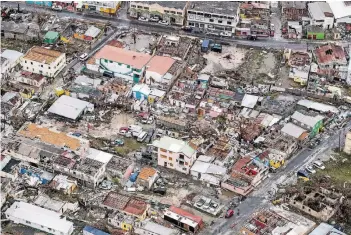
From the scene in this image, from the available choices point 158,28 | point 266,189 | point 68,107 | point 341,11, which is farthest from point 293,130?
point 158,28

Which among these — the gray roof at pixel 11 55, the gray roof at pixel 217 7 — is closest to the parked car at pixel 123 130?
the gray roof at pixel 11 55

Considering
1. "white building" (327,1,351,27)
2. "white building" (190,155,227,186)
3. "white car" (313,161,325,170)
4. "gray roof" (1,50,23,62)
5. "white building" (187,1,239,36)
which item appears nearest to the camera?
"white building" (190,155,227,186)

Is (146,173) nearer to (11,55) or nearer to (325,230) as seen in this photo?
(325,230)

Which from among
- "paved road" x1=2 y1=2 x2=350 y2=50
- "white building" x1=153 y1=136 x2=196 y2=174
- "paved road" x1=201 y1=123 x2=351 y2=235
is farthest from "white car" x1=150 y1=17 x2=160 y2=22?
"paved road" x1=201 y1=123 x2=351 y2=235

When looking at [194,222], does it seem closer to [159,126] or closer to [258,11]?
[159,126]

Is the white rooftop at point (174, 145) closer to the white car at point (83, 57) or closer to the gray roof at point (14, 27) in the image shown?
the white car at point (83, 57)

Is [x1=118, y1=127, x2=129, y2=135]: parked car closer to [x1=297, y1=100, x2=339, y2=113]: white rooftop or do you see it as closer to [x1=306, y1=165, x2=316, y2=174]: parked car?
[x1=306, y1=165, x2=316, y2=174]: parked car

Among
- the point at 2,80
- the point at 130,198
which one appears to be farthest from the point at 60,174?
the point at 2,80
